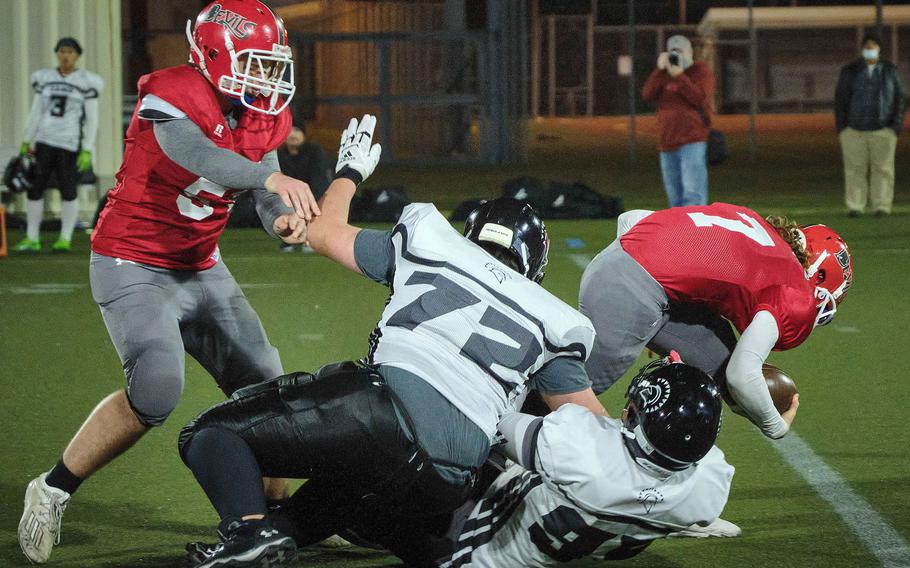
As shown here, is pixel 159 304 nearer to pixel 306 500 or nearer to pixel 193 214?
pixel 193 214

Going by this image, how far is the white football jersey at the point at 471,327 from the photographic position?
3.42 m

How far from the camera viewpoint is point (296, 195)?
12.4 feet

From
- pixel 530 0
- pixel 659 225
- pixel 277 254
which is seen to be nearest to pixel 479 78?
pixel 530 0

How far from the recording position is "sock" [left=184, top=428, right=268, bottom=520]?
3.30 metres

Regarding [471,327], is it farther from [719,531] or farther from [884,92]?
[884,92]

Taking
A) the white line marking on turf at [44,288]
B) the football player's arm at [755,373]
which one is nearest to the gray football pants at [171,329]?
the football player's arm at [755,373]

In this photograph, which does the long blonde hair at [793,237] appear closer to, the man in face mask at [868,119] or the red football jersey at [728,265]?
the red football jersey at [728,265]

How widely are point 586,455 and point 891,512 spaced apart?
1.66 meters

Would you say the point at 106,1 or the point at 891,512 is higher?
the point at 106,1

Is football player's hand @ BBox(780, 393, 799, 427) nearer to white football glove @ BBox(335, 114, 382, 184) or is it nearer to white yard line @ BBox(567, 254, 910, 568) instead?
white yard line @ BBox(567, 254, 910, 568)

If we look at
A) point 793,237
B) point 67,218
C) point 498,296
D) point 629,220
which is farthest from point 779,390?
point 67,218

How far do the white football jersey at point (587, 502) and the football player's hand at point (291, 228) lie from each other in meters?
0.96

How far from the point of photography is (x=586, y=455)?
11.0ft

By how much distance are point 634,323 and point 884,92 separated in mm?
9404
